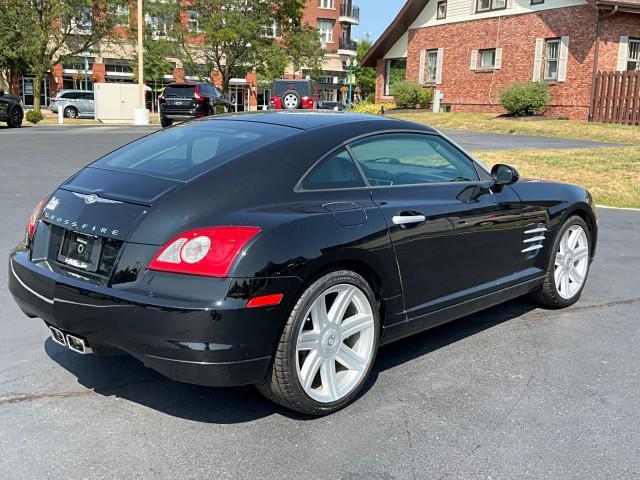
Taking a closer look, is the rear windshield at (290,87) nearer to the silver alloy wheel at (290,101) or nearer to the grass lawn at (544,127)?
the silver alloy wheel at (290,101)

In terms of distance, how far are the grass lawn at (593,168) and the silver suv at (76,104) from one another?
105 feet

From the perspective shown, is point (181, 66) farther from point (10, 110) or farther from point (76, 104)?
point (10, 110)

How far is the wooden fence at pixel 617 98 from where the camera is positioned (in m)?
25.0

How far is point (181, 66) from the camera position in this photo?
184ft

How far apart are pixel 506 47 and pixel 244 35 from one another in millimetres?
17960

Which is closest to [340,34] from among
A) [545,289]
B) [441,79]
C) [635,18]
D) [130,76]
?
[130,76]

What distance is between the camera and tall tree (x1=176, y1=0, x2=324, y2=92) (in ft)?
142

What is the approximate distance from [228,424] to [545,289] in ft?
9.65

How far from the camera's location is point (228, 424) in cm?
346

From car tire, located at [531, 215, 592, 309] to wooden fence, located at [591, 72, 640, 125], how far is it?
21656 mm

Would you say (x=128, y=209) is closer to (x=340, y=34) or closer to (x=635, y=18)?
(x=635, y=18)

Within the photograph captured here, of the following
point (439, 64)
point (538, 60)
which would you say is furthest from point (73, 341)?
point (439, 64)

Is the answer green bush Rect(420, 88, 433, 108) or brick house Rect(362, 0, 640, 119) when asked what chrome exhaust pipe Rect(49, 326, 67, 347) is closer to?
brick house Rect(362, 0, 640, 119)

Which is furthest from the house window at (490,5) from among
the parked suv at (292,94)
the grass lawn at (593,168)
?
the grass lawn at (593,168)
